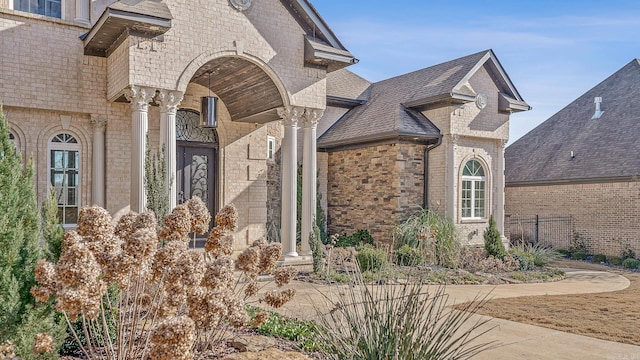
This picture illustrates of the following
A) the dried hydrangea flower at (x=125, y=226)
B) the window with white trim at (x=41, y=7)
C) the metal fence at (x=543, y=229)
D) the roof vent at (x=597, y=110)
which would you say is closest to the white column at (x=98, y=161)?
the window with white trim at (x=41, y=7)

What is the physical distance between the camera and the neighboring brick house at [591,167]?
16.7 m

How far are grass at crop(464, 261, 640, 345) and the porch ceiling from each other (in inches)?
250

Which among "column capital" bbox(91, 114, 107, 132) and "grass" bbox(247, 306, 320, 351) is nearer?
"grass" bbox(247, 306, 320, 351)

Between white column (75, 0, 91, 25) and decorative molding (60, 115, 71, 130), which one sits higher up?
white column (75, 0, 91, 25)

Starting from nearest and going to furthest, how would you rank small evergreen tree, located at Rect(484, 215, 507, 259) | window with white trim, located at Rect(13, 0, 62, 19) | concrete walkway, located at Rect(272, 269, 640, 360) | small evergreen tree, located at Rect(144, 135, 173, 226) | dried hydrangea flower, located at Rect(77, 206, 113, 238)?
dried hydrangea flower, located at Rect(77, 206, 113, 238) < concrete walkway, located at Rect(272, 269, 640, 360) < small evergreen tree, located at Rect(144, 135, 173, 226) < window with white trim, located at Rect(13, 0, 62, 19) < small evergreen tree, located at Rect(484, 215, 507, 259)

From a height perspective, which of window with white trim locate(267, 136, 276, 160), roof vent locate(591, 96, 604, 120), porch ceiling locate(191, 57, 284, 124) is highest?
roof vent locate(591, 96, 604, 120)

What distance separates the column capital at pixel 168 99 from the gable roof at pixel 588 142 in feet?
47.1

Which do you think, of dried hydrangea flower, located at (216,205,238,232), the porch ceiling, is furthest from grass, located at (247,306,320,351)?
the porch ceiling

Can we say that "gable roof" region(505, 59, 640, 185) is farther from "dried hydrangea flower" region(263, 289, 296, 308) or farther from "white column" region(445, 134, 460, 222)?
"dried hydrangea flower" region(263, 289, 296, 308)

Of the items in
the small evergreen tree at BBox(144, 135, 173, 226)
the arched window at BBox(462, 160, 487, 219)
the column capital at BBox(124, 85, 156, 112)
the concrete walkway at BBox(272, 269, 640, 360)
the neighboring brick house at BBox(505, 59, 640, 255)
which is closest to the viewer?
the concrete walkway at BBox(272, 269, 640, 360)

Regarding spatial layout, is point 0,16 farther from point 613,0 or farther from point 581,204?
point 581,204

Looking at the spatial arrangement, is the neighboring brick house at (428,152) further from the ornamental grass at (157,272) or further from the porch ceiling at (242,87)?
the ornamental grass at (157,272)

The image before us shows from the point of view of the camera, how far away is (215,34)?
32.8 feet

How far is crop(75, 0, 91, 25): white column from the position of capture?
10.4 metres
